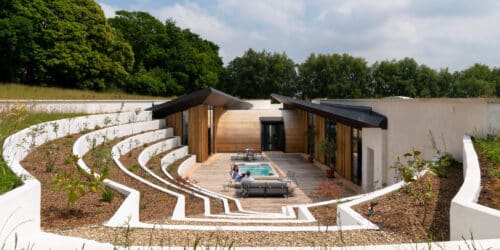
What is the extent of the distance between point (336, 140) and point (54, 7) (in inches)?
778

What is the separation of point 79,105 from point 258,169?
8805 mm

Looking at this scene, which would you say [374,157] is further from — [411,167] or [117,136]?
[117,136]

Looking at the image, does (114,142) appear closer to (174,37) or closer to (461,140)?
(461,140)

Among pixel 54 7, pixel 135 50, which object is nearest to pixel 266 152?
pixel 54 7

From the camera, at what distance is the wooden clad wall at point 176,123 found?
22.2 m

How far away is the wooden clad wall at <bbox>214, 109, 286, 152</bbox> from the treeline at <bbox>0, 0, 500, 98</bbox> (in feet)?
29.3

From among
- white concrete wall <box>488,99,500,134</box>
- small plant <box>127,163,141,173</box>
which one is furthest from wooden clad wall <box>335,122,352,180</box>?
→ small plant <box>127,163,141,173</box>

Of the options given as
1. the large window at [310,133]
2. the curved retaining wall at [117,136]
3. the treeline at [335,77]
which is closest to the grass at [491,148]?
the curved retaining wall at [117,136]

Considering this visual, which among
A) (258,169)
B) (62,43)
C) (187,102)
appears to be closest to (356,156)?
(258,169)

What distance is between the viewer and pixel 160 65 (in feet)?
139

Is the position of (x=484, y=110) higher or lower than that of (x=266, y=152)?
higher

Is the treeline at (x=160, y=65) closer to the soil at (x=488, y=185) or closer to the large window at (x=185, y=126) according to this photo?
the large window at (x=185, y=126)

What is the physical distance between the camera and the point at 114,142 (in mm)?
14211

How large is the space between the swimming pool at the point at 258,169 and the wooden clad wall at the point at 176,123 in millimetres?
4063
